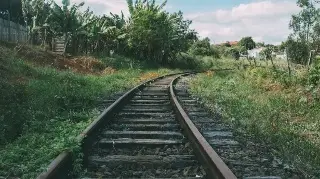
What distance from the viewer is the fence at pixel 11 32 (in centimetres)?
2298

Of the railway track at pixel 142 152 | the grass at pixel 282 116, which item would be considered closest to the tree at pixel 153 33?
the grass at pixel 282 116

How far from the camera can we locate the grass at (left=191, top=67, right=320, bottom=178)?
534cm

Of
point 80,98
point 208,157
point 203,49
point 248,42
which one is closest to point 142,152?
point 208,157

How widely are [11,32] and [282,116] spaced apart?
19.7 meters

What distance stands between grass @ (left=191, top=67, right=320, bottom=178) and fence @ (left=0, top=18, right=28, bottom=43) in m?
13.5

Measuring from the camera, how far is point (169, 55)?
3709 cm

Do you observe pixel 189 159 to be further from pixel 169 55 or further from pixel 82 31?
pixel 169 55

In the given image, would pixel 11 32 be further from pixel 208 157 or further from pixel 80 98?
pixel 208 157

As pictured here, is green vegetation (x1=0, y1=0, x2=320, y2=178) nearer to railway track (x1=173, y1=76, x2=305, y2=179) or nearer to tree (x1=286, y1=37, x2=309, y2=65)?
railway track (x1=173, y1=76, x2=305, y2=179)

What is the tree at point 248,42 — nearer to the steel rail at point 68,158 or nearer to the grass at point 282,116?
Result: the grass at point 282,116

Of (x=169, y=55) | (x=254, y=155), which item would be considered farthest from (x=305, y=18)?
(x=254, y=155)

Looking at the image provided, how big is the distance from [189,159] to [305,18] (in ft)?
175

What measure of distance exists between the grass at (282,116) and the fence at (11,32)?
530 inches

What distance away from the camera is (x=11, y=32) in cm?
2452
